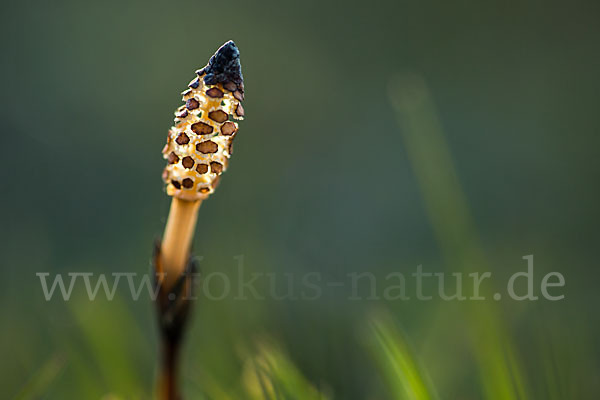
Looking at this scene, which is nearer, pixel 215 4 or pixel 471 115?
pixel 471 115

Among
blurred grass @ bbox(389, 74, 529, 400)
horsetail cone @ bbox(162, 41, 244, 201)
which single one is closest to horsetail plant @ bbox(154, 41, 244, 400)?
horsetail cone @ bbox(162, 41, 244, 201)

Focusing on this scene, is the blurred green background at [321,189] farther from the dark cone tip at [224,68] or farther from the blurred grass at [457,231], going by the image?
the dark cone tip at [224,68]

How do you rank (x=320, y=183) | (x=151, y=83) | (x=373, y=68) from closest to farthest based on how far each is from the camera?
(x=320, y=183) < (x=151, y=83) < (x=373, y=68)

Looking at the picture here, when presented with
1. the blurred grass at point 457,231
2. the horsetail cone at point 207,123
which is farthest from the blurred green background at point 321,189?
the horsetail cone at point 207,123

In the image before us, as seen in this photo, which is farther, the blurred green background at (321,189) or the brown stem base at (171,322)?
the blurred green background at (321,189)

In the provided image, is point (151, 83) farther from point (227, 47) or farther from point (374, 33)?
point (227, 47)

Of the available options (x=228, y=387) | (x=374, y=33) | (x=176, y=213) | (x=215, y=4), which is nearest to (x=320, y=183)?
(x=374, y=33)
